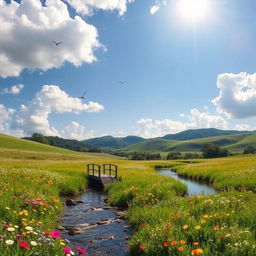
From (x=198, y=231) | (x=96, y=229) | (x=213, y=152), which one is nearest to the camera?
(x=198, y=231)

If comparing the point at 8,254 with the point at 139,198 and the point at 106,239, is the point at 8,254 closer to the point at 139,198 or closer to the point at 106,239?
the point at 106,239

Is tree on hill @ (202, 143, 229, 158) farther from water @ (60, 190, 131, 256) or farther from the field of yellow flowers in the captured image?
the field of yellow flowers

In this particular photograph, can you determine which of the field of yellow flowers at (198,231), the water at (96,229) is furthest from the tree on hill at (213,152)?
the field of yellow flowers at (198,231)

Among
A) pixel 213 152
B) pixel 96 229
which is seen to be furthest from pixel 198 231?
pixel 213 152

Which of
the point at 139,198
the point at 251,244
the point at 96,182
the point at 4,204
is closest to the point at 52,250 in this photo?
the point at 251,244

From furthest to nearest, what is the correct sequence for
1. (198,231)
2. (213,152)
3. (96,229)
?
1. (213,152)
2. (96,229)
3. (198,231)

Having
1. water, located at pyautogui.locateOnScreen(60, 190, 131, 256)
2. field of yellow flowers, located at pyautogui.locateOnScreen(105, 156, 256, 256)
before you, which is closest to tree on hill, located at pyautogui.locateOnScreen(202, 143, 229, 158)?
water, located at pyautogui.locateOnScreen(60, 190, 131, 256)

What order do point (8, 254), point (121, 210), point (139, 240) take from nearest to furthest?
point (8, 254) < point (139, 240) < point (121, 210)

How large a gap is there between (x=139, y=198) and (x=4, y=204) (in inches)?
307

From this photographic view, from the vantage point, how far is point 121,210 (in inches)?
698

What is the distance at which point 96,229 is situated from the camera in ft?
43.9

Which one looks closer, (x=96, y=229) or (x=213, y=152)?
(x=96, y=229)

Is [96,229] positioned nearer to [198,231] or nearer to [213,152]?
[198,231]

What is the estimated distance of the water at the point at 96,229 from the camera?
1061 centimetres
